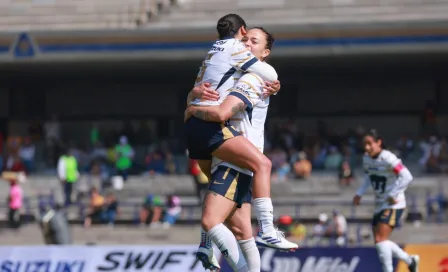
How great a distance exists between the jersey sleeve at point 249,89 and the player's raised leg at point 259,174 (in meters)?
0.31

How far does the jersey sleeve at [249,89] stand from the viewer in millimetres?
8406

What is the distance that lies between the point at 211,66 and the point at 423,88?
2515 cm

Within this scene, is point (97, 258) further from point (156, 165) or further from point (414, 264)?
point (156, 165)

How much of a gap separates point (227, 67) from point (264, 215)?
1.23 metres

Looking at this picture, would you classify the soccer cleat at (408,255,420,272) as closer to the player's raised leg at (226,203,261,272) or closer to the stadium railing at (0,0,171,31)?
the player's raised leg at (226,203,261,272)

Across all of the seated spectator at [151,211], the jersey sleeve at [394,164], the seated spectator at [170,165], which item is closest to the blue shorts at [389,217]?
the jersey sleeve at [394,164]

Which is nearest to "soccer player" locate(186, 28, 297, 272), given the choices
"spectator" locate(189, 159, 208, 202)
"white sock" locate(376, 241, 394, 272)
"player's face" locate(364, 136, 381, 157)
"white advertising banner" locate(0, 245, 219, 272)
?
"white sock" locate(376, 241, 394, 272)

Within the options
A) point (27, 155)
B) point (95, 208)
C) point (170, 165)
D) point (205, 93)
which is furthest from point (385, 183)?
point (27, 155)

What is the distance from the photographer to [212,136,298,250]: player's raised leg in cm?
840

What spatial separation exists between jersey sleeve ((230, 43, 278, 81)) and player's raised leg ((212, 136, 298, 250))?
55 cm

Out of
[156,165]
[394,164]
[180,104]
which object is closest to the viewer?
[394,164]

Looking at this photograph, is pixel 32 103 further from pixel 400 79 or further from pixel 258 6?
pixel 400 79

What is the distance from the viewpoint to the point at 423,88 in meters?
32.9

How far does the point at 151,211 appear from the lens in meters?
23.9
